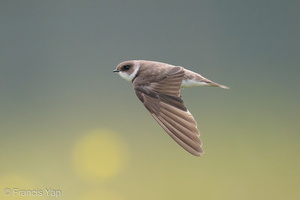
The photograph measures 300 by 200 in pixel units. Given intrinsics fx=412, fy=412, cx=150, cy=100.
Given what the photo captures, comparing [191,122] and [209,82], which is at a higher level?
[209,82]

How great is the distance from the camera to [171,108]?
104 cm

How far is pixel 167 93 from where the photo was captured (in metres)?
1.10

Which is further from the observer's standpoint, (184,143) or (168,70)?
(168,70)

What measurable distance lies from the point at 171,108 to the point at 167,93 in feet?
0.22

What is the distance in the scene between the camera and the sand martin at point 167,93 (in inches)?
36.7

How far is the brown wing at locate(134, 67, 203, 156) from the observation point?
2.98 ft

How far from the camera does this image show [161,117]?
1.05 m

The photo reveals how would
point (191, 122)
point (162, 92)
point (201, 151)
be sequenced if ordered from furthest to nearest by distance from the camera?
point (162, 92), point (191, 122), point (201, 151)

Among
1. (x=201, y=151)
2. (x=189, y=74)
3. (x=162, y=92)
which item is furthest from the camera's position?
(x=189, y=74)

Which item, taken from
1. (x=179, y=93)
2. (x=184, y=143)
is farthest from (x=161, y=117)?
(x=184, y=143)

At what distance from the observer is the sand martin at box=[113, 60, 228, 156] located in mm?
933

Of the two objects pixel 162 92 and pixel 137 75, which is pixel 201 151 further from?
pixel 137 75

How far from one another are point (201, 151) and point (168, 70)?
0.38m

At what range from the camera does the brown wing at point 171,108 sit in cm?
91
